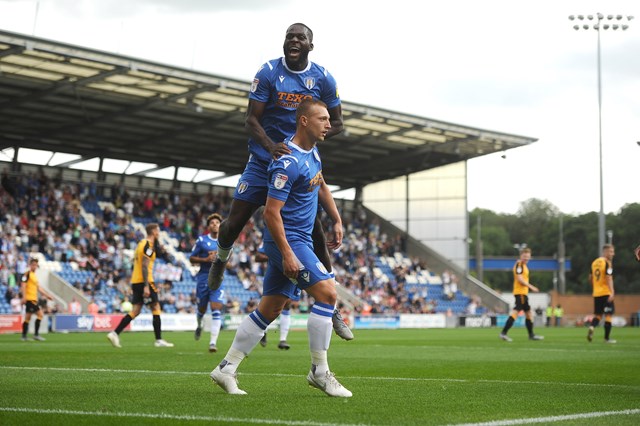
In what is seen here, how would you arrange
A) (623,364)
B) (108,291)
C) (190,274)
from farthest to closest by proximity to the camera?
1. (190,274)
2. (108,291)
3. (623,364)

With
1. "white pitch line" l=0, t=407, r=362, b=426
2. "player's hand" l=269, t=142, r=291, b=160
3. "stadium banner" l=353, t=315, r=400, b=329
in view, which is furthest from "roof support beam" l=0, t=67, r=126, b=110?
"white pitch line" l=0, t=407, r=362, b=426

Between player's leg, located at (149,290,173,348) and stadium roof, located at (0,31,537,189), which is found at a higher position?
stadium roof, located at (0,31,537,189)

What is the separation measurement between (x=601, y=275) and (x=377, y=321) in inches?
907

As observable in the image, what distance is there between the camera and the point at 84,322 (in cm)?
3366

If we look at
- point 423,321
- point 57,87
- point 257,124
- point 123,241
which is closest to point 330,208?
point 257,124

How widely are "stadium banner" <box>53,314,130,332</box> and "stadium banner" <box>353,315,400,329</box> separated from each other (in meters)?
12.6

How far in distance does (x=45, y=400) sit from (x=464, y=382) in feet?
13.9

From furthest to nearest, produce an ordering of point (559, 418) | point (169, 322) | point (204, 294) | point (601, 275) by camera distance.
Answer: point (169, 322), point (601, 275), point (204, 294), point (559, 418)

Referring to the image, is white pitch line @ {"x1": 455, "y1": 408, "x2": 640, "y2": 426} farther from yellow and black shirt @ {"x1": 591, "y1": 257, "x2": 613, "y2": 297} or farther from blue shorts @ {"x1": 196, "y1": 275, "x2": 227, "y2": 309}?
yellow and black shirt @ {"x1": 591, "y1": 257, "x2": 613, "y2": 297}

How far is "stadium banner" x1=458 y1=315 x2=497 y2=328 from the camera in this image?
49375 millimetres

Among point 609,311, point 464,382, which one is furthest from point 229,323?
point 464,382

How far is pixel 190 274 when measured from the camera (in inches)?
1677

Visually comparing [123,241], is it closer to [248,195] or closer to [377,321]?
[377,321]

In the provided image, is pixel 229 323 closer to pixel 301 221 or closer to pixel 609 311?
pixel 609 311
